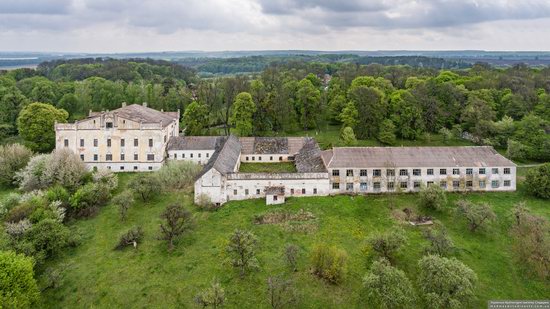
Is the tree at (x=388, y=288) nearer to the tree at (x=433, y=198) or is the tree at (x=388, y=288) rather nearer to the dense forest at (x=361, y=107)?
the tree at (x=433, y=198)

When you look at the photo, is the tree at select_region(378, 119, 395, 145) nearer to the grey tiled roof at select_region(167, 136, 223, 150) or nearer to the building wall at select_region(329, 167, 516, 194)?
the building wall at select_region(329, 167, 516, 194)

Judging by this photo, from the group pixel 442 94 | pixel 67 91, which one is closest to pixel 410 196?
pixel 442 94

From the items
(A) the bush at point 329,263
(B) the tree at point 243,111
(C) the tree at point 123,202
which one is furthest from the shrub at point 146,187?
(B) the tree at point 243,111

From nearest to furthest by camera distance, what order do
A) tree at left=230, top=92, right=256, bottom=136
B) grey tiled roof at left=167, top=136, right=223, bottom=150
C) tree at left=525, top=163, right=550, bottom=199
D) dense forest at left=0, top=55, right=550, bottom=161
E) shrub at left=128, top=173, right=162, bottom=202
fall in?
tree at left=525, top=163, right=550, bottom=199 < shrub at left=128, top=173, right=162, bottom=202 < grey tiled roof at left=167, top=136, right=223, bottom=150 < dense forest at left=0, top=55, right=550, bottom=161 < tree at left=230, top=92, right=256, bottom=136

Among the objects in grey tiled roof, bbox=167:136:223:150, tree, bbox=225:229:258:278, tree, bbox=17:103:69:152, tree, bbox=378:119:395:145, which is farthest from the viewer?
tree, bbox=378:119:395:145

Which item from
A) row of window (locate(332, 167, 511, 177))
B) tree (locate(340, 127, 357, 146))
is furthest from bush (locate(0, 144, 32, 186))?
tree (locate(340, 127, 357, 146))

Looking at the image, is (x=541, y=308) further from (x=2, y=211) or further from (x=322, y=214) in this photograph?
(x=2, y=211)
